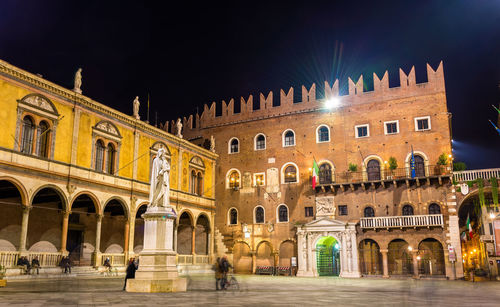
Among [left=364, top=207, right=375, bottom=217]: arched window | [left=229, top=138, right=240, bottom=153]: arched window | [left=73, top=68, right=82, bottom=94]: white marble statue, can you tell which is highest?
[left=73, top=68, right=82, bottom=94]: white marble statue

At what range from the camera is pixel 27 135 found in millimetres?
20109

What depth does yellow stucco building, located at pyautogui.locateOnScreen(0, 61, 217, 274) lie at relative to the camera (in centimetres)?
1934

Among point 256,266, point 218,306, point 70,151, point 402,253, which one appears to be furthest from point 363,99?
point 218,306

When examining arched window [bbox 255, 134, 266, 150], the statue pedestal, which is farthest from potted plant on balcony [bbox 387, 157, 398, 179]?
the statue pedestal

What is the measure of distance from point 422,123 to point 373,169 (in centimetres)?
418

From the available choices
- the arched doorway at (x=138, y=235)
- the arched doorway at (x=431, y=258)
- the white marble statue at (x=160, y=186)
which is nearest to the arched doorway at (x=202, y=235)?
the arched doorway at (x=138, y=235)

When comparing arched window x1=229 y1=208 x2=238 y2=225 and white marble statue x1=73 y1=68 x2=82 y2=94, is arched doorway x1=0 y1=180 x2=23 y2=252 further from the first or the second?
arched window x1=229 y1=208 x2=238 y2=225

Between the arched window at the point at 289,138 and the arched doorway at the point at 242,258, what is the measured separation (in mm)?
7753

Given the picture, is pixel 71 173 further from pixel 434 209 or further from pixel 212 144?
pixel 434 209

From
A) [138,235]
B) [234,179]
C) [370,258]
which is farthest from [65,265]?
[370,258]

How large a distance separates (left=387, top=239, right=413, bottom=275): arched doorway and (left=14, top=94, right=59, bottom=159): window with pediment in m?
20.9

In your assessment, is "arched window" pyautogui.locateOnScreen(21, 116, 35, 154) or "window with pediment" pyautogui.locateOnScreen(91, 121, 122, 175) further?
"window with pediment" pyautogui.locateOnScreen(91, 121, 122, 175)

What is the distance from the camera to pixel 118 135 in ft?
81.2

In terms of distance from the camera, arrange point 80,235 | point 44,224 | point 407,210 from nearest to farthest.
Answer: point 44,224, point 80,235, point 407,210
